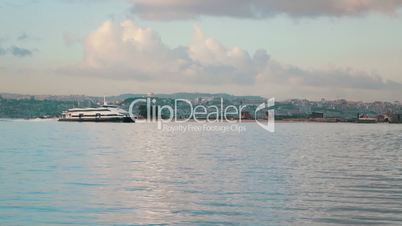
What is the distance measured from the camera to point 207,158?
46.8m

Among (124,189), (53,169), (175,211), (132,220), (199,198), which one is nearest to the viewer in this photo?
(132,220)

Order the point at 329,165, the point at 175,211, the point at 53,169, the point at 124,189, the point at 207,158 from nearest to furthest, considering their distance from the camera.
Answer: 1. the point at 175,211
2. the point at 124,189
3. the point at 53,169
4. the point at 329,165
5. the point at 207,158

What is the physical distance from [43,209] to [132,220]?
370 cm

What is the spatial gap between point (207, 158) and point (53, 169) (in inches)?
514

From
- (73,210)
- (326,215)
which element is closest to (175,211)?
(73,210)

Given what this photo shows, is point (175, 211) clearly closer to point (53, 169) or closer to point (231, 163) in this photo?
point (53, 169)

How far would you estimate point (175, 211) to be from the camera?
73.4 ft

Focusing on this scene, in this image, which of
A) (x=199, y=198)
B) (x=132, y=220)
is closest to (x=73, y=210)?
(x=132, y=220)

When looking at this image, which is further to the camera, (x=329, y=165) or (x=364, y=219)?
(x=329, y=165)

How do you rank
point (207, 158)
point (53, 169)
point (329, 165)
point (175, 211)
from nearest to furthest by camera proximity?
point (175, 211)
point (53, 169)
point (329, 165)
point (207, 158)

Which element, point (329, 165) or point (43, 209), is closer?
point (43, 209)

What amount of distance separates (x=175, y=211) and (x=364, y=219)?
20.0ft

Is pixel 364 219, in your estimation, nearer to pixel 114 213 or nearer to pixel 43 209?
pixel 114 213

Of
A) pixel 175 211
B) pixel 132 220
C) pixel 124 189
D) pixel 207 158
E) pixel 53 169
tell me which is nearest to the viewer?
pixel 132 220
